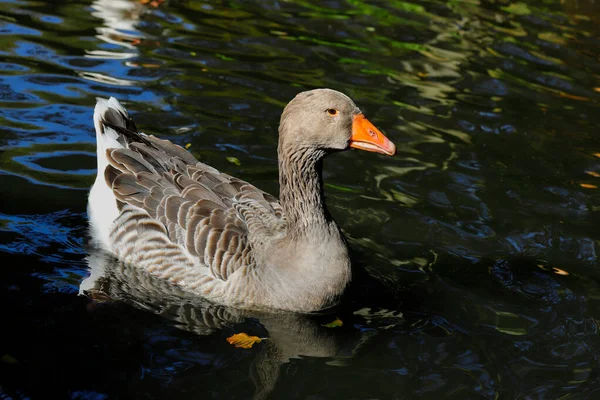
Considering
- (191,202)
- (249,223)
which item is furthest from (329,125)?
(191,202)

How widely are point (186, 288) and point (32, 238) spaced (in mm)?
1638

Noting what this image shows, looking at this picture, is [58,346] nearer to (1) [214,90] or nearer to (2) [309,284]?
(2) [309,284]

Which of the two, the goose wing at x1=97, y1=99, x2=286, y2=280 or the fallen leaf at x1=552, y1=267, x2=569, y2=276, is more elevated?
the goose wing at x1=97, y1=99, x2=286, y2=280

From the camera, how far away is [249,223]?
735cm

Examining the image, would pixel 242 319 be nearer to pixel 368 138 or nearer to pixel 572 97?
pixel 368 138

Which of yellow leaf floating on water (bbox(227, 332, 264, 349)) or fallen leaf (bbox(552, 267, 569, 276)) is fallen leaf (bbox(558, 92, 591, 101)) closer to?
fallen leaf (bbox(552, 267, 569, 276))

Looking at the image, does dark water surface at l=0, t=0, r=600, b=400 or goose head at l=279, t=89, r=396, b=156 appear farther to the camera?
goose head at l=279, t=89, r=396, b=156

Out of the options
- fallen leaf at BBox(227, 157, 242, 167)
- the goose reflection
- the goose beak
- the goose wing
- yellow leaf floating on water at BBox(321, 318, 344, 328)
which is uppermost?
the goose beak

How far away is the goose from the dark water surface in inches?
8.7

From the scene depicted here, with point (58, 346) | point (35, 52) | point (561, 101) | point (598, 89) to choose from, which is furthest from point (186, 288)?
point (598, 89)

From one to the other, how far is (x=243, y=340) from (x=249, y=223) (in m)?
1.21

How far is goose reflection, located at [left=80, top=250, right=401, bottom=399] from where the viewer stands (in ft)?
21.4

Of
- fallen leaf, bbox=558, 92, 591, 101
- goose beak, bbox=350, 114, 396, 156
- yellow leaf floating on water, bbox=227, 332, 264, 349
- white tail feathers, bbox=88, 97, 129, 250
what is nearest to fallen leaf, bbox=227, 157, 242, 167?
A: white tail feathers, bbox=88, 97, 129, 250

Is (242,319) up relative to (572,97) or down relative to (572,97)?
down
